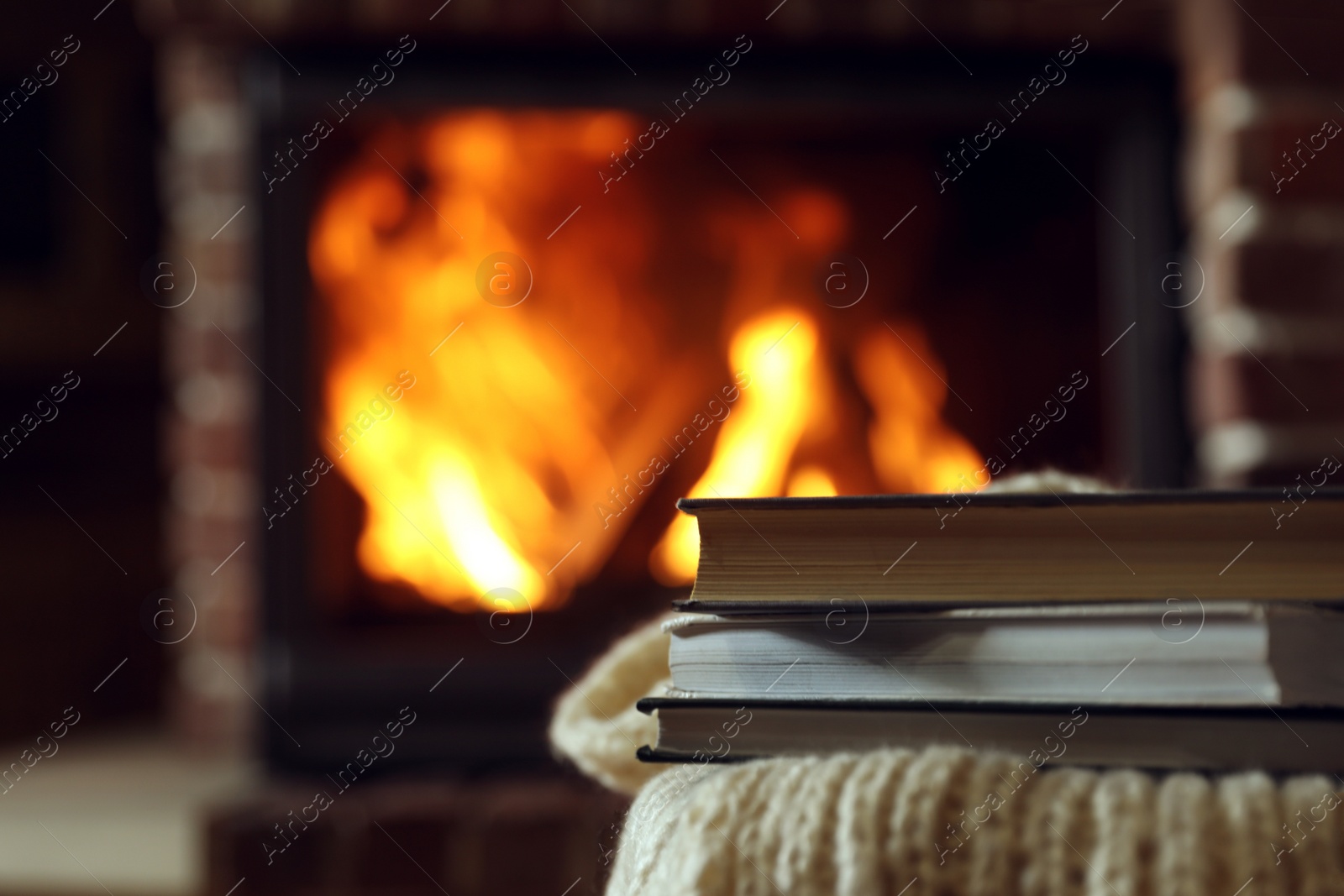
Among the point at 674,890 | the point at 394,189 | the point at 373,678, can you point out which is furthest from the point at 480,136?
the point at 674,890

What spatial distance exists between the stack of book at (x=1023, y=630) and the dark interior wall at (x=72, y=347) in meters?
1.58

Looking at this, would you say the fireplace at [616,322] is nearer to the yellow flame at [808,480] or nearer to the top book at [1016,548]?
the yellow flame at [808,480]

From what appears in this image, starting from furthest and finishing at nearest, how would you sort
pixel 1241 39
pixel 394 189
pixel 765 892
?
pixel 394 189
pixel 1241 39
pixel 765 892

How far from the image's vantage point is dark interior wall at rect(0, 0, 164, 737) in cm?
162

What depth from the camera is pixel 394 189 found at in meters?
1.13

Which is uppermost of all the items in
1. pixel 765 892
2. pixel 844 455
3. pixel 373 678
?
pixel 844 455

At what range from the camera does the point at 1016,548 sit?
1.05ft

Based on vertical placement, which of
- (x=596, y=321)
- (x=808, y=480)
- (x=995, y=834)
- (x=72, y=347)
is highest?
(x=72, y=347)

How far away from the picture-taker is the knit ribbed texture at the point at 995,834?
0.27 meters

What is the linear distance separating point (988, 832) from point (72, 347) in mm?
1679

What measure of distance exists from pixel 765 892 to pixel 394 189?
0.97 meters

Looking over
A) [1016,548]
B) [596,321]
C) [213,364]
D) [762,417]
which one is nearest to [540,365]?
[596,321]

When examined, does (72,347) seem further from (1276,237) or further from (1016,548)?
(1016,548)

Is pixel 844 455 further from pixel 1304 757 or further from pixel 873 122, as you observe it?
pixel 1304 757
